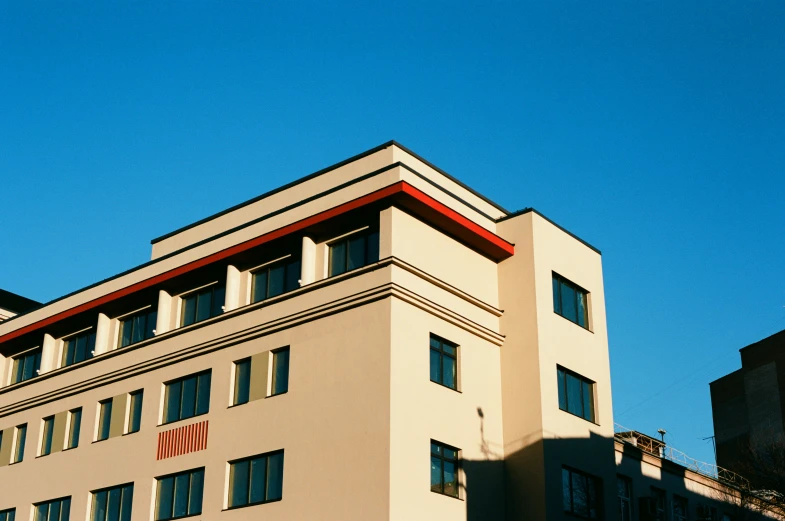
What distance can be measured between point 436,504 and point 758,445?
4773cm

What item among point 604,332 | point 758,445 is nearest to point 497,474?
point 604,332

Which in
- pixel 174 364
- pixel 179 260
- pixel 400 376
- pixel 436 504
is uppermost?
pixel 179 260

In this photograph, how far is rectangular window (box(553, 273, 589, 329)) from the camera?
36.0m

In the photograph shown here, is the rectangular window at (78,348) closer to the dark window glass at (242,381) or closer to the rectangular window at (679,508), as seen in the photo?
the dark window glass at (242,381)

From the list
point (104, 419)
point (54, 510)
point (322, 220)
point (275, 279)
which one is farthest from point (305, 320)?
point (54, 510)

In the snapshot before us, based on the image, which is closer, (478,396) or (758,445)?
(478,396)

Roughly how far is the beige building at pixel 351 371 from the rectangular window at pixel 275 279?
76 millimetres

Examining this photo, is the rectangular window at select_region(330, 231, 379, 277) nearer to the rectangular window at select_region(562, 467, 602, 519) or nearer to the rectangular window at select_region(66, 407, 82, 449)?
the rectangular window at select_region(562, 467, 602, 519)

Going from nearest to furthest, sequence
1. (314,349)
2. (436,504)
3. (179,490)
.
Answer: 1. (436,504)
2. (314,349)
3. (179,490)

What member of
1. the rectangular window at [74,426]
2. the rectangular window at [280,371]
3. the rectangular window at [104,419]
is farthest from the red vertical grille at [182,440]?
the rectangular window at [74,426]

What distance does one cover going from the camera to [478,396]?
3331 cm

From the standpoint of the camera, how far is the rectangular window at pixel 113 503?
3619 centimetres

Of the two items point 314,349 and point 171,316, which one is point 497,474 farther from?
point 171,316

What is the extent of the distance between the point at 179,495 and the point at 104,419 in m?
6.15
